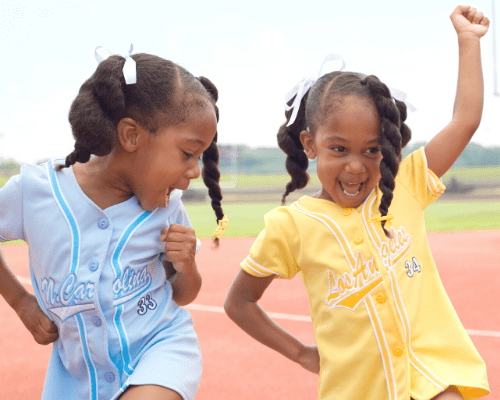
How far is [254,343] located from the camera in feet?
15.5

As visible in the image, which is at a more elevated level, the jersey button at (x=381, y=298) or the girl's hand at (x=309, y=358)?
the jersey button at (x=381, y=298)

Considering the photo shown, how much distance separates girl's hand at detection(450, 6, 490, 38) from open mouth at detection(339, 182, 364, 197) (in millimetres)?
694

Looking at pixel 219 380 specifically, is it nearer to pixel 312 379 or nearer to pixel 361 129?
pixel 312 379

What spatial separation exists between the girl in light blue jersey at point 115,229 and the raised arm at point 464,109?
82 cm

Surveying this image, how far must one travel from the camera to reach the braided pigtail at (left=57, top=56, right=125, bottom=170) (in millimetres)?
2047

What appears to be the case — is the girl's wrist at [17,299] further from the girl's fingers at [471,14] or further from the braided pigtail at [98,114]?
the girl's fingers at [471,14]

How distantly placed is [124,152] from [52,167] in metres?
0.28

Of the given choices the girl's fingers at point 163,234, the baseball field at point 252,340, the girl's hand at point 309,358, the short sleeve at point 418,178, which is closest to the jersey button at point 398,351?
the girl's hand at point 309,358

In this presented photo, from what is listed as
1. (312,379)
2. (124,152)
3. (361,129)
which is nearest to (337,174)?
(361,129)

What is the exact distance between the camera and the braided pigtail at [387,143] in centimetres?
200

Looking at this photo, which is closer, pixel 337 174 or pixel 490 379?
pixel 337 174

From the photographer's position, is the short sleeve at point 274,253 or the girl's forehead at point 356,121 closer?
the girl's forehead at point 356,121

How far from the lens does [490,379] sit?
150 inches

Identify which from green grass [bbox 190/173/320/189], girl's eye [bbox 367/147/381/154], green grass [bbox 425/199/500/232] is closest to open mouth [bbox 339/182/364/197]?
girl's eye [bbox 367/147/381/154]
